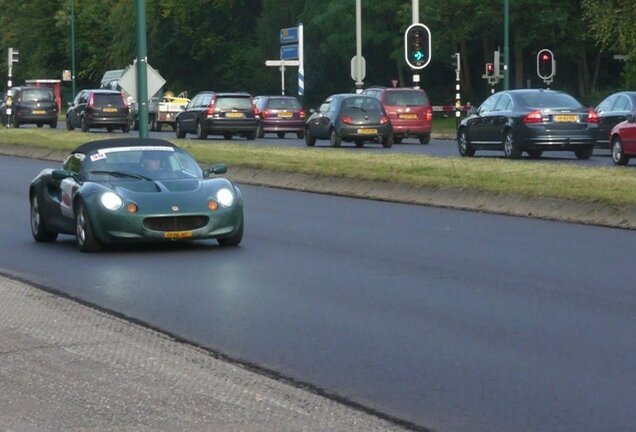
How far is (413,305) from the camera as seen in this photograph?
1291cm

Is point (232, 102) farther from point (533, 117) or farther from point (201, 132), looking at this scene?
point (533, 117)

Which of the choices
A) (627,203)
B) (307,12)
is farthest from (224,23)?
(627,203)

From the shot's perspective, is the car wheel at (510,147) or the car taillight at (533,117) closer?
the car taillight at (533,117)

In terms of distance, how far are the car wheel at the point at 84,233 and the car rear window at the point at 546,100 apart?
1851cm

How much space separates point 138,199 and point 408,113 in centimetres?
3307

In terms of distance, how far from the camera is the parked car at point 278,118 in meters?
58.6

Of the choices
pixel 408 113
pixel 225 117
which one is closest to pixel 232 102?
pixel 225 117

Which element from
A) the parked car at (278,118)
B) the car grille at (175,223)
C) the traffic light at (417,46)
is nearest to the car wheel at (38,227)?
the car grille at (175,223)

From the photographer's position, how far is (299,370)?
391 inches

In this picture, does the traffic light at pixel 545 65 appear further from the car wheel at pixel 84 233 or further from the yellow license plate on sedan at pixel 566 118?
the car wheel at pixel 84 233

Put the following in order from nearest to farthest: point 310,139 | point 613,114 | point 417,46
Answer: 1. point 613,114
2. point 417,46
3. point 310,139

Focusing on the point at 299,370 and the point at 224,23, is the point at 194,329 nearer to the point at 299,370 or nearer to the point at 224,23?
the point at 299,370

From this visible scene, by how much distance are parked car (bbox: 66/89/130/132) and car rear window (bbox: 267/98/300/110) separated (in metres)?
6.55

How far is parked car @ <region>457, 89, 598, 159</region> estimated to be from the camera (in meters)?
34.4
